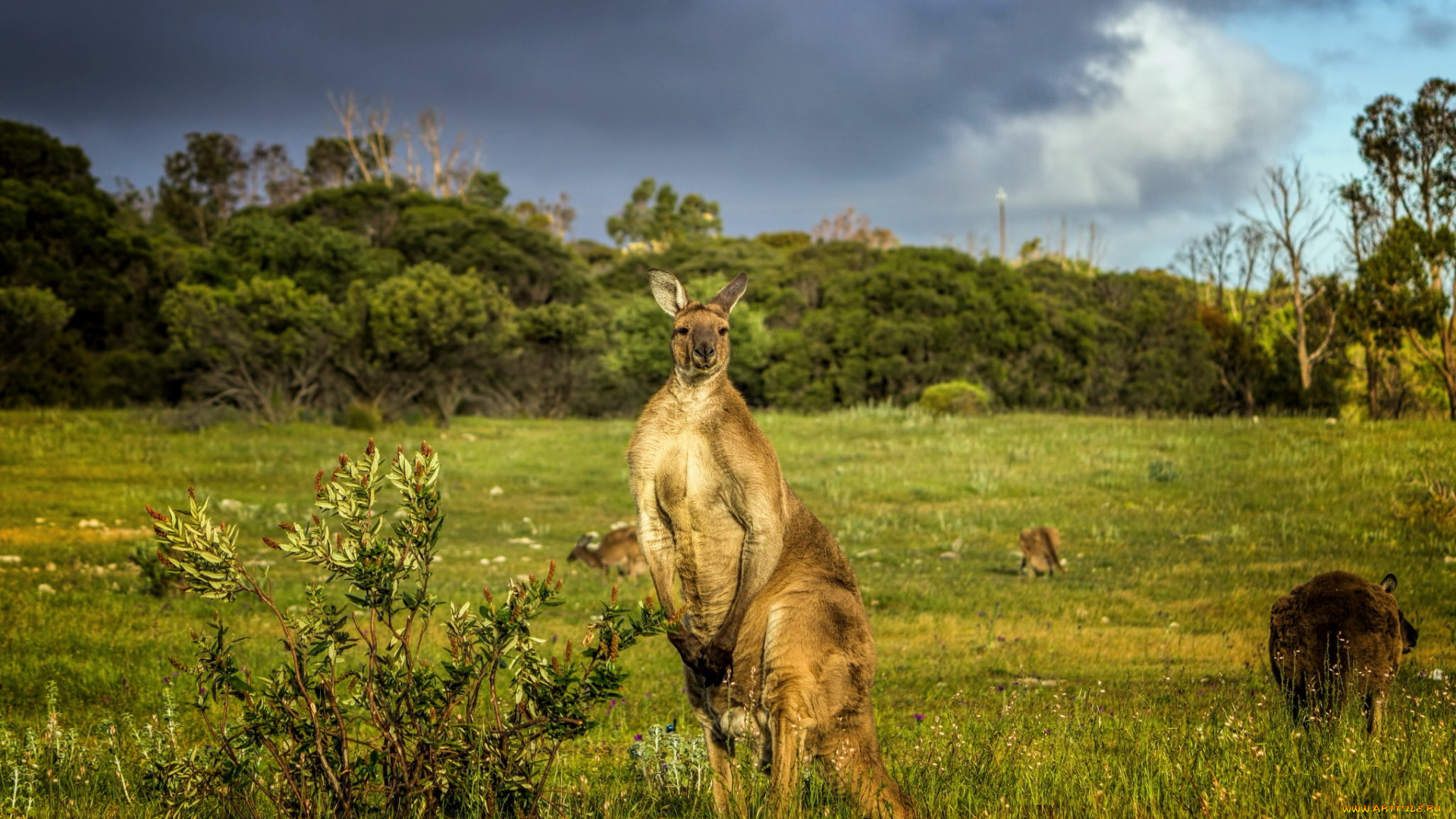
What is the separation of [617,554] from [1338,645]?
9.10 m

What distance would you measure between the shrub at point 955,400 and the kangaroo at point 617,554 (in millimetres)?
19912

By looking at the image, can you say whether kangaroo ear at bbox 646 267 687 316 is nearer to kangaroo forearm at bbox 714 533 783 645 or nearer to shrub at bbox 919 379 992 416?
kangaroo forearm at bbox 714 533 783 645

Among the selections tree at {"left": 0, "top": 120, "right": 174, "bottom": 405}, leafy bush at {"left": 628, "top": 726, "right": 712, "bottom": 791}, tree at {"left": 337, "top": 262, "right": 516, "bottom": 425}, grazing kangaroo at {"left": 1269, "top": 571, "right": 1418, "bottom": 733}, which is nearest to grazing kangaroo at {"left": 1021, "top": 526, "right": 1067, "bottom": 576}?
grazing kangaroo at {"left": 1269, "top": 571, "right": 1418, "bottom": 733}

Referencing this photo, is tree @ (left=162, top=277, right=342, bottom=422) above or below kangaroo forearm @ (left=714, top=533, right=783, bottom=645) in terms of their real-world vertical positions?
above

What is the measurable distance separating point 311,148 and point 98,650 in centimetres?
7163

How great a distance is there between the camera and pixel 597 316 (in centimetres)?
4906

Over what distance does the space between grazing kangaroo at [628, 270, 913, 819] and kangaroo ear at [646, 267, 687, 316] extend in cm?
14

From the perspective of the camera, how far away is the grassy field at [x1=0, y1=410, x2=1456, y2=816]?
4.49 m

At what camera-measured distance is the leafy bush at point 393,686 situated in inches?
135

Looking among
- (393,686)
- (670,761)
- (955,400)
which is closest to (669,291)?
(393,686)

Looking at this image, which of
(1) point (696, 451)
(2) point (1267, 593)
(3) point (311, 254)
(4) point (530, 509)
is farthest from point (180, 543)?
(3) point (311, 254)

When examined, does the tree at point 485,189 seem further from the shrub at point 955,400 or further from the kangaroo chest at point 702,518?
the kangaroo chest at point 702,518

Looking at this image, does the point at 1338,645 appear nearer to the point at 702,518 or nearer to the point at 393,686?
the point at 702,518

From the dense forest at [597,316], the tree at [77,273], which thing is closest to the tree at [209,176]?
the dense forest at [597,316]
